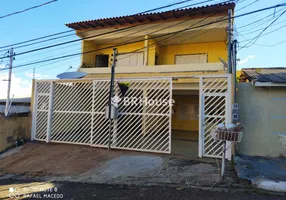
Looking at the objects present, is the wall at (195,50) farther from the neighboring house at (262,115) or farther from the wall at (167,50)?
the neighboring house at (262,115)

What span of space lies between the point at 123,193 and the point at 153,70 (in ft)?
23.2

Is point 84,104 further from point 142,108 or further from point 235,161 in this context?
point 235,161

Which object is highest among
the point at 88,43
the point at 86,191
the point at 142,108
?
the point at 88,43

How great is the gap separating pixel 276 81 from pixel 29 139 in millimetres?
8868

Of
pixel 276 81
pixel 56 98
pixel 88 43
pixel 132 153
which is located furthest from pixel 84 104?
pixel 276 81

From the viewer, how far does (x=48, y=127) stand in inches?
308

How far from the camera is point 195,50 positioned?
11062 mm

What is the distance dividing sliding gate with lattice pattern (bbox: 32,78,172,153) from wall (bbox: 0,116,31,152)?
1.10ft

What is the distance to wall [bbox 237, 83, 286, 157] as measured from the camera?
20.4 ft

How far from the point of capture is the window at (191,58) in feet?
35.7

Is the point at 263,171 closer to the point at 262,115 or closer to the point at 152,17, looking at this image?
the point at 262,115

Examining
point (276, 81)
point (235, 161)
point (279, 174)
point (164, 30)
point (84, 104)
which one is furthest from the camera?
point (164, 30)

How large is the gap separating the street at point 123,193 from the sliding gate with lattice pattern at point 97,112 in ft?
8.63

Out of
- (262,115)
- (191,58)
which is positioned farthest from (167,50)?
(262,115)
